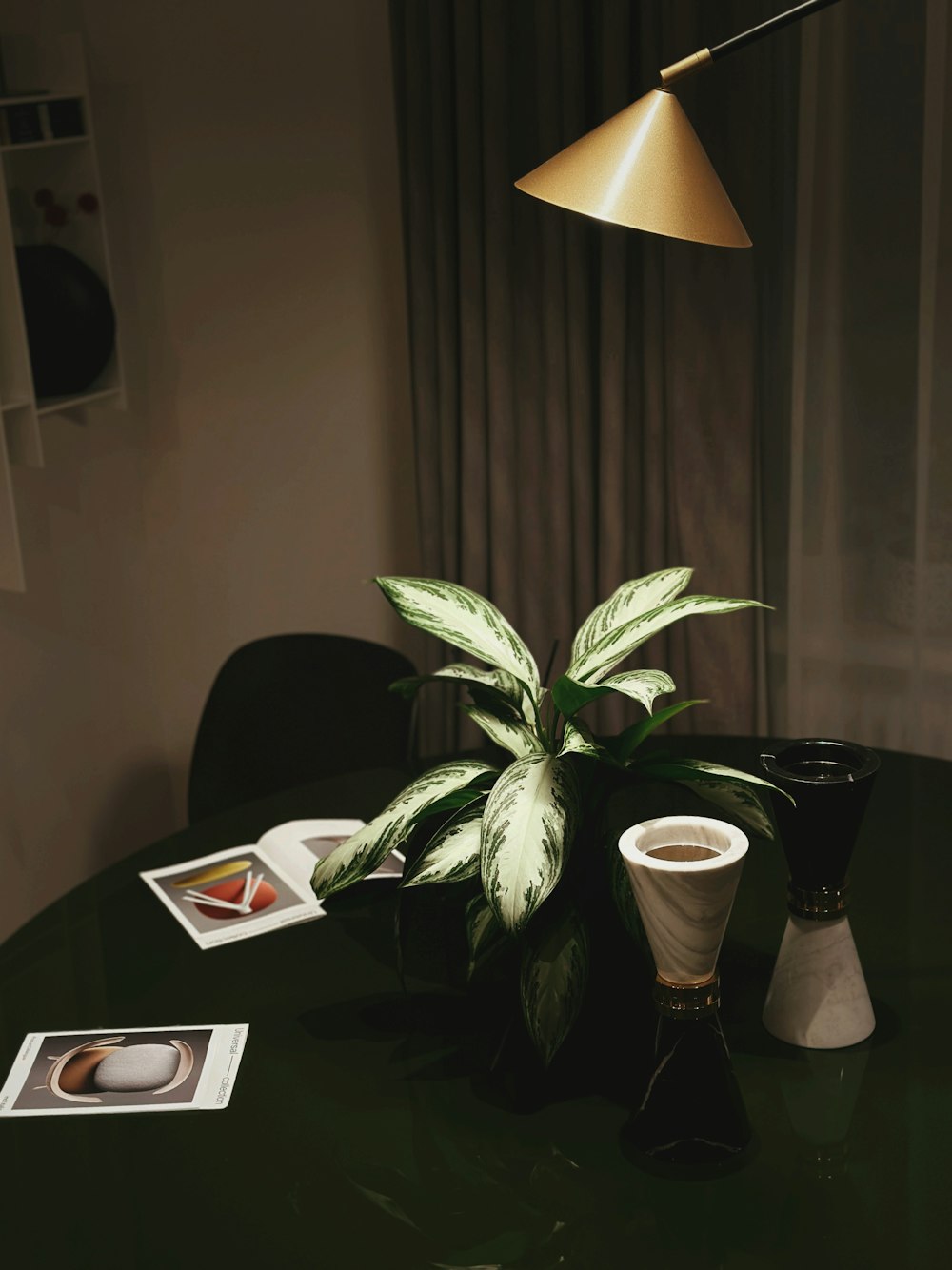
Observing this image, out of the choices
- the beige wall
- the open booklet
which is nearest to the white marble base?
the open booklet

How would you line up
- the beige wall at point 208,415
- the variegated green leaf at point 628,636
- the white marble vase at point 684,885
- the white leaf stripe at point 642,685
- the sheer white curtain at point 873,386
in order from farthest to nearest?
1. the beige wall at point 208,415
2. the sheer white curtain at point 873,386
3. the variegated green leaf at point 628,636
4. the white leaf stripe at point 642,685
5. the white marble vase at point 684,885

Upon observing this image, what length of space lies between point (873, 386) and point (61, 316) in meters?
1.45

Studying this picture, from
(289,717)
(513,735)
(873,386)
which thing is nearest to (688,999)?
(513,735)

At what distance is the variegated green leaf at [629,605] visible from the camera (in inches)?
53.3

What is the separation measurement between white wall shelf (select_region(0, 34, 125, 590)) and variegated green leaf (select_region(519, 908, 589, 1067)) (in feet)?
4.65

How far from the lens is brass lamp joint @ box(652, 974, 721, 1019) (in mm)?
1086

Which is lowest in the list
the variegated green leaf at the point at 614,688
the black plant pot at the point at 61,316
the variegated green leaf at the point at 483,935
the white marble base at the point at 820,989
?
the white marble base at the point at 820,989

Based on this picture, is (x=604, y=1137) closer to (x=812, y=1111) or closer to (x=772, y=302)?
(x=812, y=1111)

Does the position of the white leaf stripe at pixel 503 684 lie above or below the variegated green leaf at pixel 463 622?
below

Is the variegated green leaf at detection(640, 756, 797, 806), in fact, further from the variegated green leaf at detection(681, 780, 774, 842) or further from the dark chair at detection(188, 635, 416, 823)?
the dark chair at detection(188, 635, 416, 823)

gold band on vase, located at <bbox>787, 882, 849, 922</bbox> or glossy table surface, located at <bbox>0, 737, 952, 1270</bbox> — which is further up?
gold band on vase, located at <bbox>787, 882, 849, 922</bbox>

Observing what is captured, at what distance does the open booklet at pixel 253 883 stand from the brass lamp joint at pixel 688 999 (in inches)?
21.1

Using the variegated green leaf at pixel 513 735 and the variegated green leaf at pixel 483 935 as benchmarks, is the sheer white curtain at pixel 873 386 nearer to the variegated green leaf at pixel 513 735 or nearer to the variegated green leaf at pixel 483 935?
the variegated green leaf at pixel 513 735

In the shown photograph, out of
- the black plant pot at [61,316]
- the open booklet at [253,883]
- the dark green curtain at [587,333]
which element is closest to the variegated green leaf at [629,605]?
the open booklet at [253,883]
